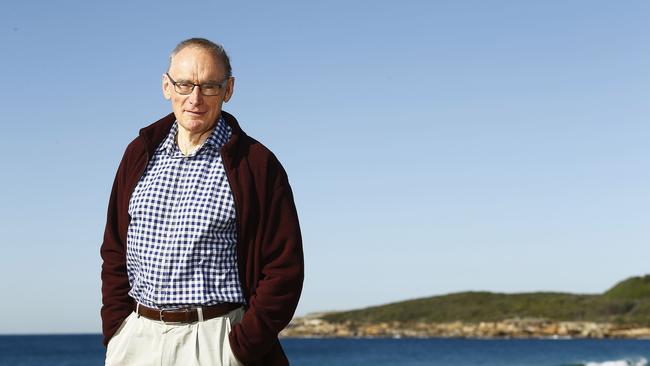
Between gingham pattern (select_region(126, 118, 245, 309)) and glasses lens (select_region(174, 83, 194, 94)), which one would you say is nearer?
gingham pattern (select_region(126, 118, 245, 309))

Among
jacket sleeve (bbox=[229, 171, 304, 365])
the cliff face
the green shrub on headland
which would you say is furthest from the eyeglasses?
the green shrub on headland

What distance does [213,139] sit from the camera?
10.7 feet

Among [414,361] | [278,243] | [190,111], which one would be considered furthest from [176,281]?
[414,361]

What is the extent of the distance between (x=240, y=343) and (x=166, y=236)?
0.43m

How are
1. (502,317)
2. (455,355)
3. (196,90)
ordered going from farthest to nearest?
(502,317), (455,355), (196,90)

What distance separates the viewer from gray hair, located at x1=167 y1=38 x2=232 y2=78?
3.19m

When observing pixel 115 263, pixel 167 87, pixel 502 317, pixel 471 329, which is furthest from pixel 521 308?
pixel 167 87

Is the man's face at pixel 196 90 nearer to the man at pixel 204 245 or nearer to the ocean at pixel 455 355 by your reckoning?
the man at pixel 204 245

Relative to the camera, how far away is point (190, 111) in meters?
3.23

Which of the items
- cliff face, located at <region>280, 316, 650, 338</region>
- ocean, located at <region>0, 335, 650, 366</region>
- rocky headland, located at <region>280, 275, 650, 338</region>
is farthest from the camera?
rocky headland, located at <region>280, 275, 650, 338</region>

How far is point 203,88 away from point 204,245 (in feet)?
1.73

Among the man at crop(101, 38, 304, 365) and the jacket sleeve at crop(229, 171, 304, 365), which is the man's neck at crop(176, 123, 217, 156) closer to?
the man at crop(101, 38, 304, 365)

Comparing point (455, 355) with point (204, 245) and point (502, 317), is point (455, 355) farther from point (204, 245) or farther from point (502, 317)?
point (204, 245)

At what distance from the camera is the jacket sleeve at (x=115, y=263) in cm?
328
